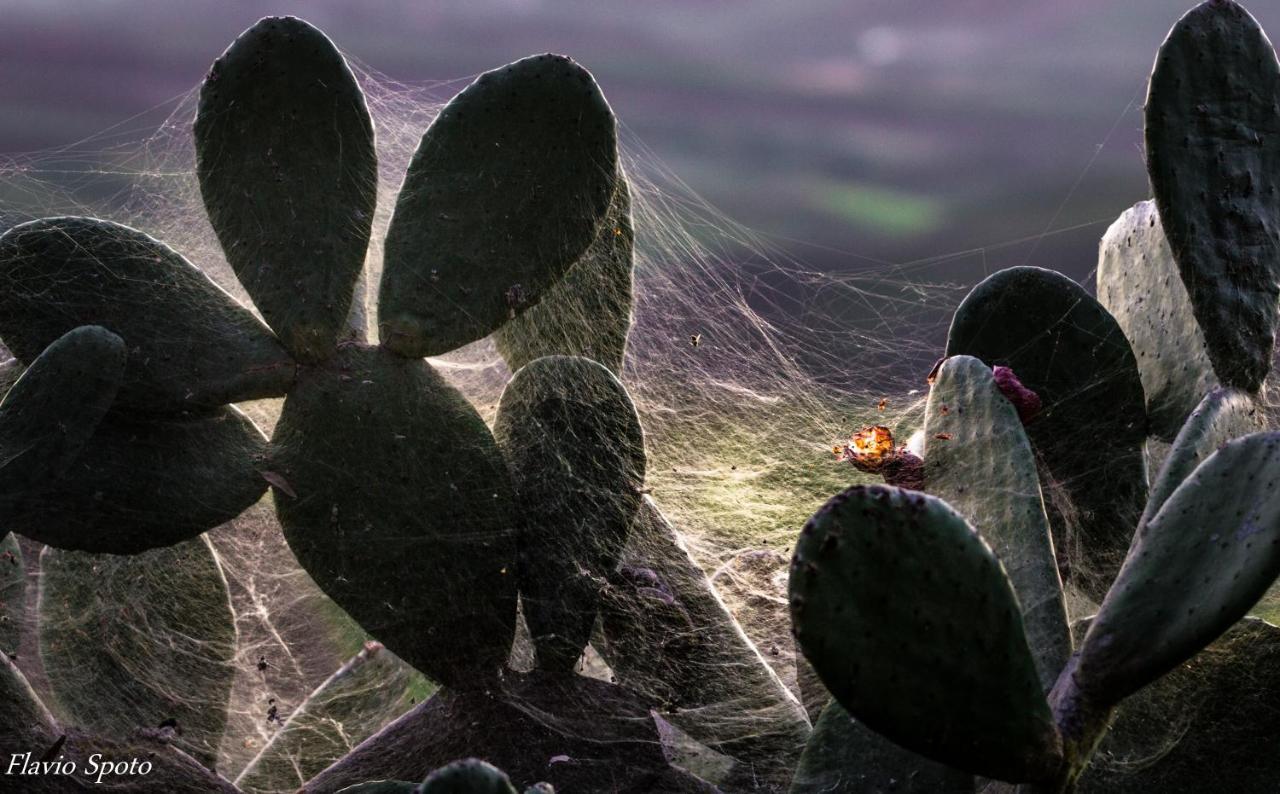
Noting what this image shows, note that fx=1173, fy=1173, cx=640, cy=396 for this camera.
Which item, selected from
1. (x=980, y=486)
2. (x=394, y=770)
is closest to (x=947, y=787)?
(x=980, y=486)

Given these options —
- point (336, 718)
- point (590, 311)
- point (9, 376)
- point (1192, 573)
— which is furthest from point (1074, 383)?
point (9, 376)

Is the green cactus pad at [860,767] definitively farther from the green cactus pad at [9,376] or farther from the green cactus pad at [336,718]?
the green cactus pad at [9,376]

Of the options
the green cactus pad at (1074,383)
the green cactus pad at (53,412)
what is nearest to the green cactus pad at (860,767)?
the green cactus pad at (1074,383)

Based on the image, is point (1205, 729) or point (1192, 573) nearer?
point (1192, 573)

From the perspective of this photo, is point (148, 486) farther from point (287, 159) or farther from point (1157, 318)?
point (1157, 318)

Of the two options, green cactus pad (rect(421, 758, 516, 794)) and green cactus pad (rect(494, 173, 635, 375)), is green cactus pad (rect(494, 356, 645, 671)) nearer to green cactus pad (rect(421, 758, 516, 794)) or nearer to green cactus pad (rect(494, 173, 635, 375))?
green cactus pad (rect(494, 173, 635, 375))

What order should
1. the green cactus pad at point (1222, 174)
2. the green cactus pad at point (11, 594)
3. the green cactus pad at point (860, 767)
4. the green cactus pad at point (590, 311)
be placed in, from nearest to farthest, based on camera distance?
the green cactus pad at point (860, 767)
the green cactus pad at point (1222, 174)
the green cactus pad at point (590, 311)
the green cactus pad at point (11, 594)
